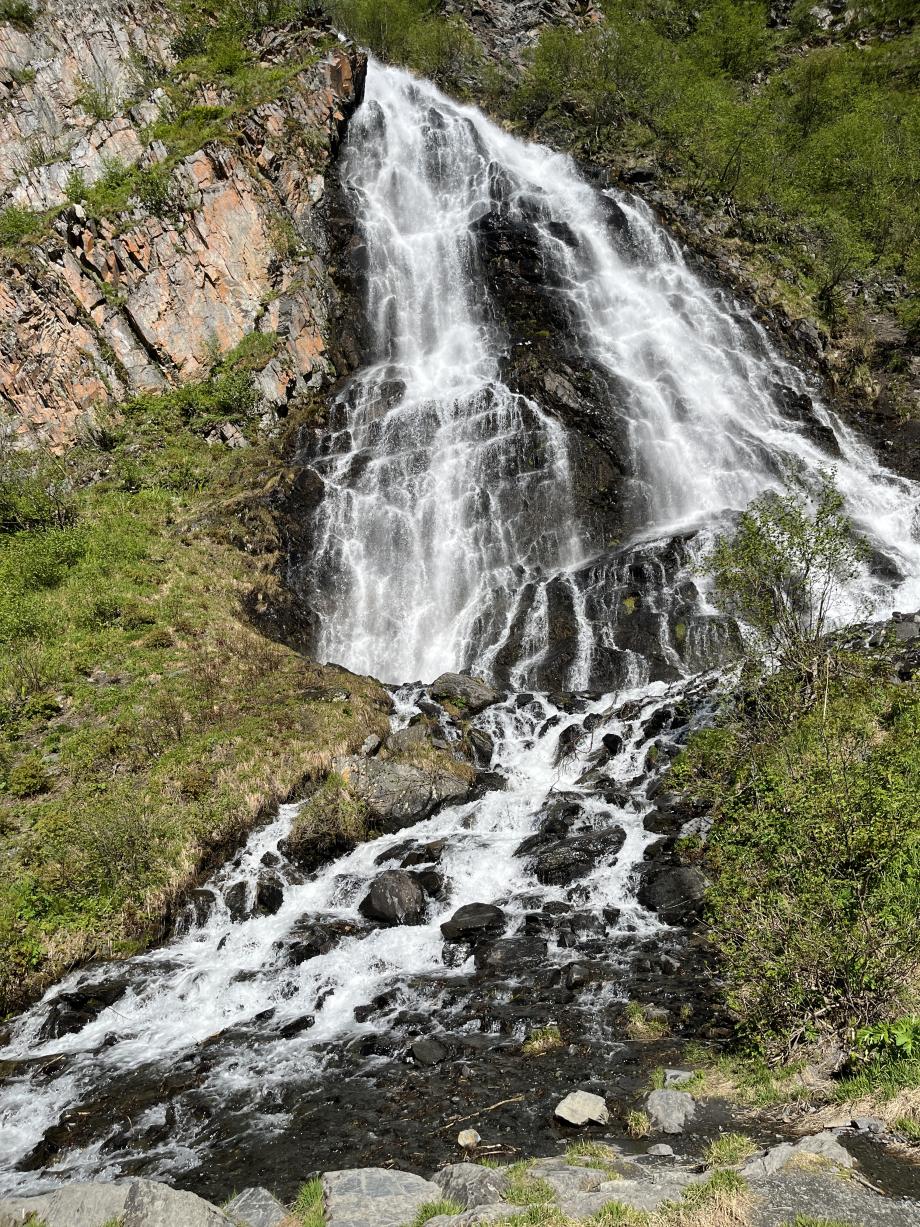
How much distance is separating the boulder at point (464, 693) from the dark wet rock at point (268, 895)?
8.37 metres

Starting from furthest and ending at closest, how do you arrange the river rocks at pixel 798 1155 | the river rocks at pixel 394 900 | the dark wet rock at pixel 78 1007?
the river rocks at pixel 394 900 → the dark wet rock at pixel 78 1007 → the river rocks at pixel 798 1155

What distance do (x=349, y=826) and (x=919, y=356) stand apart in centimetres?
4070

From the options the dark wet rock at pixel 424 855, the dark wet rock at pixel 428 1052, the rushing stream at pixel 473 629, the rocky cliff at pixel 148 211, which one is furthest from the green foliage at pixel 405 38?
the dark wet rock at pixel 428 1052

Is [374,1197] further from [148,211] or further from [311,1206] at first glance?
[148,211]

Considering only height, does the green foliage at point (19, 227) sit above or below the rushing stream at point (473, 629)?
above

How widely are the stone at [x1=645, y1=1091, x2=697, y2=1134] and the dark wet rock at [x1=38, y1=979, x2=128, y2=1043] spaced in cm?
931

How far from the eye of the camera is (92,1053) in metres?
10.7

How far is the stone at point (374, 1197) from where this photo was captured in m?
5.70

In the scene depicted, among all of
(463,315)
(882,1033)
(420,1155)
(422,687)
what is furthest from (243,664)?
(463,315)

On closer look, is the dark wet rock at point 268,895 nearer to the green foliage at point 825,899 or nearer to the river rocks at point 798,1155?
the green foliage at point 825,899

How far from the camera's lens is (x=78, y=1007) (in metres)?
11.7

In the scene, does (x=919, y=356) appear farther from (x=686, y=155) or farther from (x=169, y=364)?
(x=169, y=364)

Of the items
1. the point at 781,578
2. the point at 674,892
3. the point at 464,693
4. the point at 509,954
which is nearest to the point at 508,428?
the point at 464,693

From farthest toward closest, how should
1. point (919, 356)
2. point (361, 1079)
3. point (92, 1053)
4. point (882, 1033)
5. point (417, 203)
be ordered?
point (417, 203) < point (919, 356) < point (92, 1053) < point (361, 1079) < point (882, 1033)
